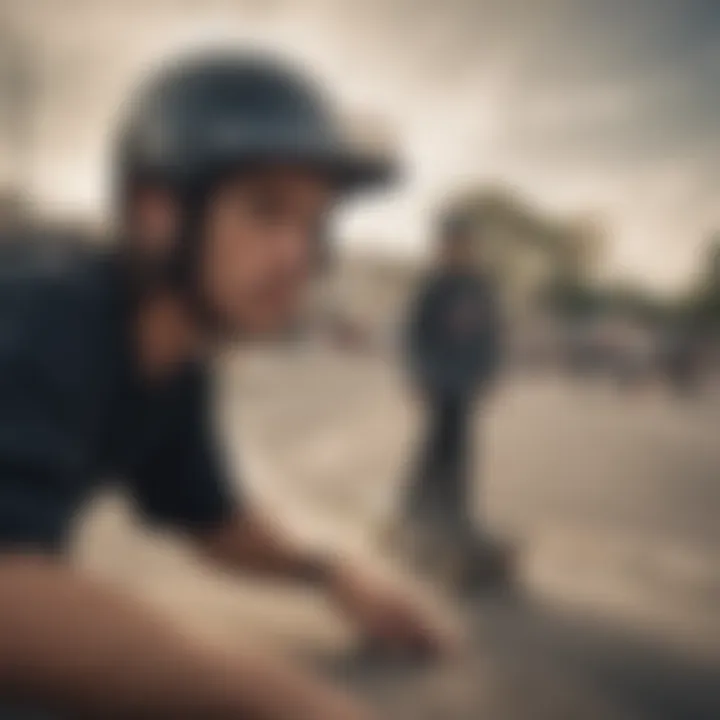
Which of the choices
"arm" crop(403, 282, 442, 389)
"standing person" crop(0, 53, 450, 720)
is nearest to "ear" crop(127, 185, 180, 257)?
"standing person" crop(0, 53, 450, 720)

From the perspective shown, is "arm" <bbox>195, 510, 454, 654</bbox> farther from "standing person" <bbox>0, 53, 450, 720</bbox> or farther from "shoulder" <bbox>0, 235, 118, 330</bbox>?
"shoulder" <bbox>0, 235, 118, 330</bbox>

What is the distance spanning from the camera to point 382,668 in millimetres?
665

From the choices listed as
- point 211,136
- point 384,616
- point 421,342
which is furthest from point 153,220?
point 384,616

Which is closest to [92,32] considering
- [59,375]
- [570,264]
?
[59,375]

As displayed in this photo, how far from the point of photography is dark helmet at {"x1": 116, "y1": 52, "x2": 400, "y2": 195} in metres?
0.64

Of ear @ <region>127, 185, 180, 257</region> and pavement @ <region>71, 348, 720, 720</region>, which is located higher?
ear @ <region>127, 185, 180, 257</region>

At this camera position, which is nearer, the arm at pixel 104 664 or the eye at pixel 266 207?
the arm at pixel 104 664

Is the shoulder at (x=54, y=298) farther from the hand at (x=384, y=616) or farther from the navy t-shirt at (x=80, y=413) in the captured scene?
the hand at (x=384, y=616)

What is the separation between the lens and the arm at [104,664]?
1.77 ft

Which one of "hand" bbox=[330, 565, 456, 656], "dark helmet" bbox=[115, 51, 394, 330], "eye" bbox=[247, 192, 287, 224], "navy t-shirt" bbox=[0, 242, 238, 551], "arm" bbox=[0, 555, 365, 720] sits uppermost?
"dark helmet" bbox=[115, 51, 394, 330]

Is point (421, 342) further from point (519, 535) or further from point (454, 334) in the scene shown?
point (519, 535)

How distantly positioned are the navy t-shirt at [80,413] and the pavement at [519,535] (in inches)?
1.0

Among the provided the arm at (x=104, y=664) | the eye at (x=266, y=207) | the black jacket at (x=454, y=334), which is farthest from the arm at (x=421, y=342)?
the arm at (x=104, y=664)

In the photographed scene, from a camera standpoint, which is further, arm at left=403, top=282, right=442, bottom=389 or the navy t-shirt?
arm at left=403, top=282, right=442, bottom=389
